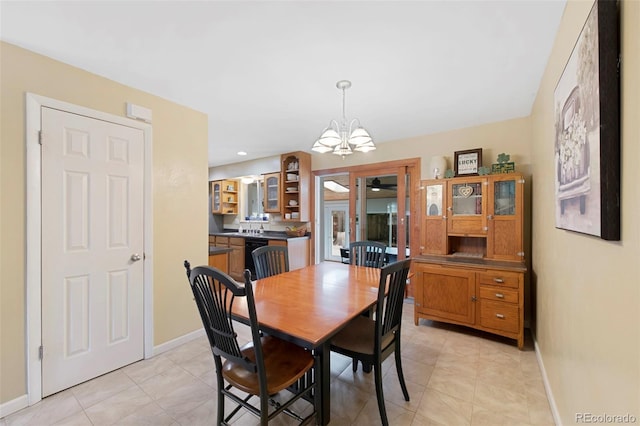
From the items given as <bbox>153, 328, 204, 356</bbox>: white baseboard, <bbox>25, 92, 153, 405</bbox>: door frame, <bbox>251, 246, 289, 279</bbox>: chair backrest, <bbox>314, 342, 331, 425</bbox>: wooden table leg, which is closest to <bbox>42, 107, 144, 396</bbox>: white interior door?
<bbox>25, 92, 153, 405</bbox>: door frame

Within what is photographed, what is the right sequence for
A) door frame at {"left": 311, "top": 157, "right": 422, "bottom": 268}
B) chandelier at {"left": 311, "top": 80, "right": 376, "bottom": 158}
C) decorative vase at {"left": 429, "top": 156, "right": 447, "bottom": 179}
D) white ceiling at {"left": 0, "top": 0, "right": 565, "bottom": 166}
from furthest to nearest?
door frame at {"left": 311, "top": 157, "right": 422, "bottom": 268} → decorative vase at {"left": 429, "top": 156, "right": 447, "bottom": 179} → chandelier at {"left": 311, "top": 80, "right": 376, "bottom": 158} → white ceiling at {"left": 0, "top": 0, "right": 565, "bottom": 166}

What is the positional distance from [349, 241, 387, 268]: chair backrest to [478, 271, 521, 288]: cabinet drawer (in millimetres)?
1029

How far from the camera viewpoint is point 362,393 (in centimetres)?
196

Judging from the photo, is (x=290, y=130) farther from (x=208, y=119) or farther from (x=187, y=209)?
(x=187, y=209)

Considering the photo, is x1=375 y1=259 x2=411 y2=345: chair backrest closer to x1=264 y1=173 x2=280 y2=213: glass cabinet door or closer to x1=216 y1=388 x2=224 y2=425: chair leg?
x1=216 y1=388 x2=224 y2=425: chair leg

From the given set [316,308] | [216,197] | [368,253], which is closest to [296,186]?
[216,197]

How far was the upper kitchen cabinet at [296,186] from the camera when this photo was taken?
15.8 feet

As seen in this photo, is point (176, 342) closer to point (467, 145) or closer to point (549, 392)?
point (549, 392)

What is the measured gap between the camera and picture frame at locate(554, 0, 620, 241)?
0.88 metres

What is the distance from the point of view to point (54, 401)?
6.21 feet

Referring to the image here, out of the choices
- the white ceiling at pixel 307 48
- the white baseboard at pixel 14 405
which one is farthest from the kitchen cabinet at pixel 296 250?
the white baseboard at pixel 14 405

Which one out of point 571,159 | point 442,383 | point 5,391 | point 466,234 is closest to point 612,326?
point 571,159

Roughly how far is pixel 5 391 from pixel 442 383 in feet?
10.1

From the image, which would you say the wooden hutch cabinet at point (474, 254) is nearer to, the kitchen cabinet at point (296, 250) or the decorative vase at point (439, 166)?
the decorative vase at point (439, 166)
